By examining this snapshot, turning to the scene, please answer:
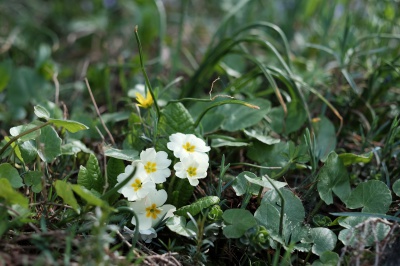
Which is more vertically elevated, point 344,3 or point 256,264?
point 344,3

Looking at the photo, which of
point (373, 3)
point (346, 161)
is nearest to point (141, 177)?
point (346, 161)

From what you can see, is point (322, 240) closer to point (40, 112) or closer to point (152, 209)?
point (152, 209)

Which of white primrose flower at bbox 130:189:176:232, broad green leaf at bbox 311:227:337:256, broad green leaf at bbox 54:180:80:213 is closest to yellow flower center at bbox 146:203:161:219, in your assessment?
white primrose flower at bbox 130:189:176:232

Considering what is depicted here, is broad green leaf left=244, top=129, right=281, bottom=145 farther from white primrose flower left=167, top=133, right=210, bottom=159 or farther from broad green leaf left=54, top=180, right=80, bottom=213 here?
broad green leaf left=54, top=180, right=80, bottom=213

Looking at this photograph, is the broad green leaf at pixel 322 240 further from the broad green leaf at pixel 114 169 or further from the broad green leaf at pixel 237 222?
the broad green leaf at pixel 114 169

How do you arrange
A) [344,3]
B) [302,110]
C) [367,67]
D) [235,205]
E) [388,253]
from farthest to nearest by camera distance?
[344,3]
[367,67]
[302,110]
[235,205]
[388,253]

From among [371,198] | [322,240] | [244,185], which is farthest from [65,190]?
[371,198]

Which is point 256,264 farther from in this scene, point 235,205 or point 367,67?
point 367,67
